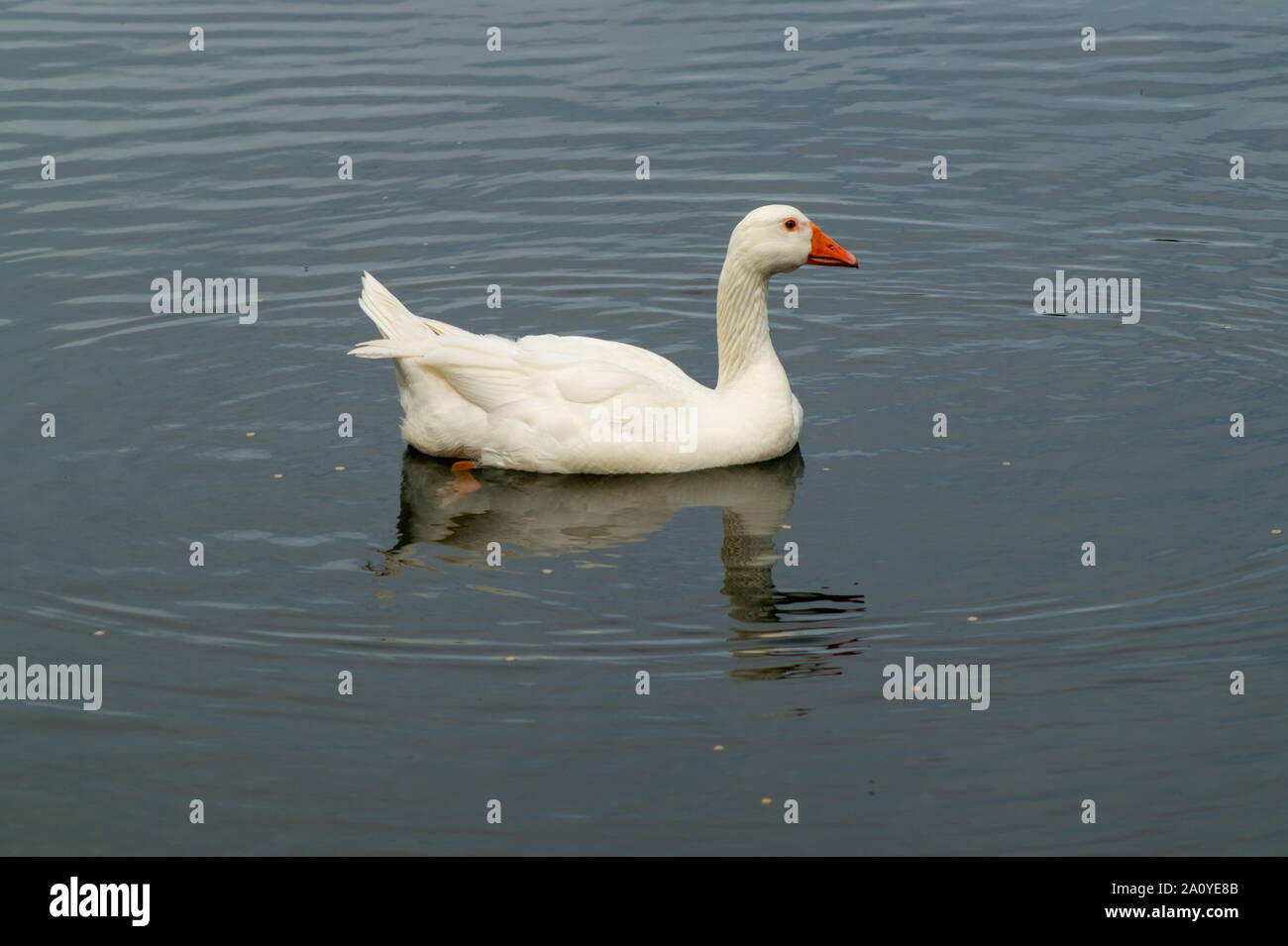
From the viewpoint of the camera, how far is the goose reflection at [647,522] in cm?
1043

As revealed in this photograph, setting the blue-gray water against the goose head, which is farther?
the goose head

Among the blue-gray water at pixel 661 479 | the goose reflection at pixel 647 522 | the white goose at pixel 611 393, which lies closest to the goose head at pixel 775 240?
the white goose at pixel 611 393

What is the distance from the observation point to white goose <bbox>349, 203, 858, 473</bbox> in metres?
12.6

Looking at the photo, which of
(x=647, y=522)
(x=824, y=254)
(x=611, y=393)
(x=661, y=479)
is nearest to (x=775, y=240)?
(x=824, y=254)

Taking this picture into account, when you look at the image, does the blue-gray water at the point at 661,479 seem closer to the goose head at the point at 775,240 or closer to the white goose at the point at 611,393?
the white goose at the point at 611,393

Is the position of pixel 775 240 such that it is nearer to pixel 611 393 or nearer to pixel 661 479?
pixel 611 393

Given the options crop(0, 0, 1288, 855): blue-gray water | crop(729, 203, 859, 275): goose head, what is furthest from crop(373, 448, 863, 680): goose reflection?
crop(729, 203, 859, 275): goose head

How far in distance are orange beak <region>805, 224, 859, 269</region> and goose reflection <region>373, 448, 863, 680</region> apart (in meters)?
1.45

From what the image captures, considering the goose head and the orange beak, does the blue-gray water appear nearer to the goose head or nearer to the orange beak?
the orange beak

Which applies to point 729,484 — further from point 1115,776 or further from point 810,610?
point 1115,776

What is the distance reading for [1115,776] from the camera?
8938 millimetres

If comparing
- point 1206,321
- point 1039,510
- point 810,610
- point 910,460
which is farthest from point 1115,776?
point 1206,321

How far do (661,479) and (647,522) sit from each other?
0.76m

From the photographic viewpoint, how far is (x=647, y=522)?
12.0 metres
